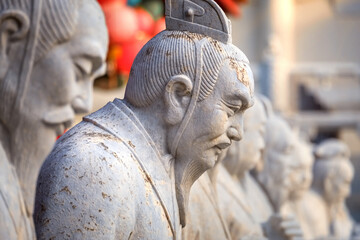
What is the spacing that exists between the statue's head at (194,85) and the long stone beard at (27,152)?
1.10 m

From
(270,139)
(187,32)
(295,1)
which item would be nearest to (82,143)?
(187,32)

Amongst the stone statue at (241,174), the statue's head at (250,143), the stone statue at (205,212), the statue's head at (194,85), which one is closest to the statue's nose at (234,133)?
the statue's head at (194,85)

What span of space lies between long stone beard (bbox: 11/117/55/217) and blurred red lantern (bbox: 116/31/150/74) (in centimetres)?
374

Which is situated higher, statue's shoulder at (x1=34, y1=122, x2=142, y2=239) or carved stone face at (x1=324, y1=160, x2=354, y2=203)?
statue's shoulder at (x1=34, y1=122, x2=142, y2=239)

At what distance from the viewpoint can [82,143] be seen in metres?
2.36

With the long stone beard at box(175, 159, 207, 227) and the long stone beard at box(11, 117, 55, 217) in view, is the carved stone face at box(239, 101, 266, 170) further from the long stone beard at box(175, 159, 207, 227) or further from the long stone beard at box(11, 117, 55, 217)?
the long stone beard at box(175, 159, 207, 227)

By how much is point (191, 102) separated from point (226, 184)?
1.71m

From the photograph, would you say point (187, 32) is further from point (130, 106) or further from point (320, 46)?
point (320, 46)

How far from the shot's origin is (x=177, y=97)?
2.49 meters

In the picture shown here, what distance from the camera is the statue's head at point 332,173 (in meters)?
6.85

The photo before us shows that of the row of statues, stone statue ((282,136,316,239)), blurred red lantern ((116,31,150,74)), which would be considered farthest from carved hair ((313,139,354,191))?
the row of statues

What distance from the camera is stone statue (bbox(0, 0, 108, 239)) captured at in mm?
3371

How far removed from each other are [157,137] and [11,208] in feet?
2.84

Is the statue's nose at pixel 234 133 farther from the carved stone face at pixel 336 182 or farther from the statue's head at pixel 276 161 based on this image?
A: the carved stone face at pixel 336 182
